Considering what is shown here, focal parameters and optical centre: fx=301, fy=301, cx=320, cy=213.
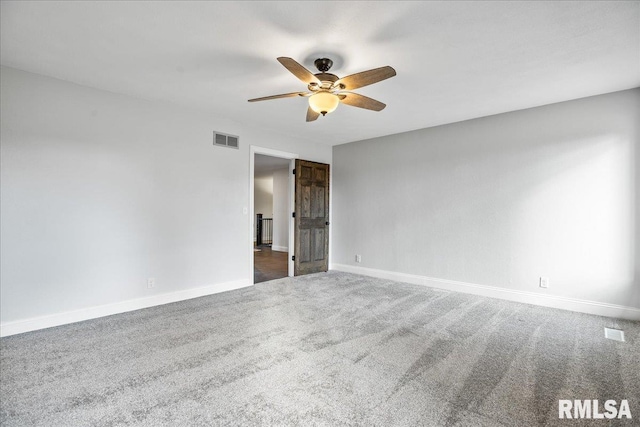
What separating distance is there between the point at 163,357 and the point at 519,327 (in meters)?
3.43

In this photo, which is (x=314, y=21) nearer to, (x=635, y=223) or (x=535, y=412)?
(x=535, y=412)

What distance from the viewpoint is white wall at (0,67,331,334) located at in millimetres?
2920

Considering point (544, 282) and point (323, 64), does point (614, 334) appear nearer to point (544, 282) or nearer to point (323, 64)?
point (544, 282)

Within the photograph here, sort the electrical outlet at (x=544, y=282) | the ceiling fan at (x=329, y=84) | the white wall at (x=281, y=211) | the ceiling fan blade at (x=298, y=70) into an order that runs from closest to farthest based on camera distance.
Result: the ceiling fan blade at (x=298, y=70) < the ceiling fan at (x=329, y=84) < the electrical outlet at (x=544, y=282) < the white wall at (x=281, y=211)

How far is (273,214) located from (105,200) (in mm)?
5924

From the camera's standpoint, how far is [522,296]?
4.03 m

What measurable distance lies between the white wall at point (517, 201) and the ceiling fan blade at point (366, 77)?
8.91ft

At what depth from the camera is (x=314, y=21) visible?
2164 mm

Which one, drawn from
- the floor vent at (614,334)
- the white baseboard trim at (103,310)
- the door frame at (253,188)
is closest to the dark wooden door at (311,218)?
the door frame at (253,188)

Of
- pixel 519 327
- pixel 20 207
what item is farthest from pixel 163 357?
pixel 519 327

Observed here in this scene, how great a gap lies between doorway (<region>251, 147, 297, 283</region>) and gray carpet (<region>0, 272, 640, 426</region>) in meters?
2.07

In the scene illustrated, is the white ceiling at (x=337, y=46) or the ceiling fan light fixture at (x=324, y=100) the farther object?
the ceiling fan light fixture at (x=324, y=100)

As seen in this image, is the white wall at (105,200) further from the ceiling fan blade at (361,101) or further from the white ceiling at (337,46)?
the ceiling fan blade at (361,101)

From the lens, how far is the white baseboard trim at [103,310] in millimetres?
2895
